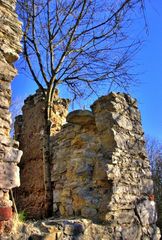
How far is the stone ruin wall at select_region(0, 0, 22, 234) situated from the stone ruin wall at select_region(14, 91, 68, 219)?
267 cm

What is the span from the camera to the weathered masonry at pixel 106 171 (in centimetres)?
389

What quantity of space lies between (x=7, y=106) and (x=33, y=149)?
3.23 m

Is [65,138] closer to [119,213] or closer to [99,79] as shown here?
[119,213]

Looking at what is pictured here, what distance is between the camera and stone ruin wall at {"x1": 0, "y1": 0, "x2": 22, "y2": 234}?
256cm

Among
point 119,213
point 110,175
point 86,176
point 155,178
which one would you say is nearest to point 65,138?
point 86,176

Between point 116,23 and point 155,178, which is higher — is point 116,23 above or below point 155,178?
above

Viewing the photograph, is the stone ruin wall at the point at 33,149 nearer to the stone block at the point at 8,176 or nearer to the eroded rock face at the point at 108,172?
the eroded rock face at the point at 108,172

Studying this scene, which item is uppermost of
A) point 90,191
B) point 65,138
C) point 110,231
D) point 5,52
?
point 5,52

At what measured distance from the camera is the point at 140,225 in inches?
162

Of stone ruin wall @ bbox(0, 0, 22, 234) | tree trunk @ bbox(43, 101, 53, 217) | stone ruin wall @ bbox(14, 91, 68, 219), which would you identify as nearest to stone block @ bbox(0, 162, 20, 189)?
stone ruin wall @ bbox(0, 0, 22, 234)

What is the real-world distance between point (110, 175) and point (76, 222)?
818mm

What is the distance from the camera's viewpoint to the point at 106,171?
13.0 ft

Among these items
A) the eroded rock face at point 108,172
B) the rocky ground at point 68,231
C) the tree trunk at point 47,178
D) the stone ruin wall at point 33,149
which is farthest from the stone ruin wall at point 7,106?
the stone ruin wall at point 33,149

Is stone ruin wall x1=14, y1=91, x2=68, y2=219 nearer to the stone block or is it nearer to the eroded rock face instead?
the eroded rock face
